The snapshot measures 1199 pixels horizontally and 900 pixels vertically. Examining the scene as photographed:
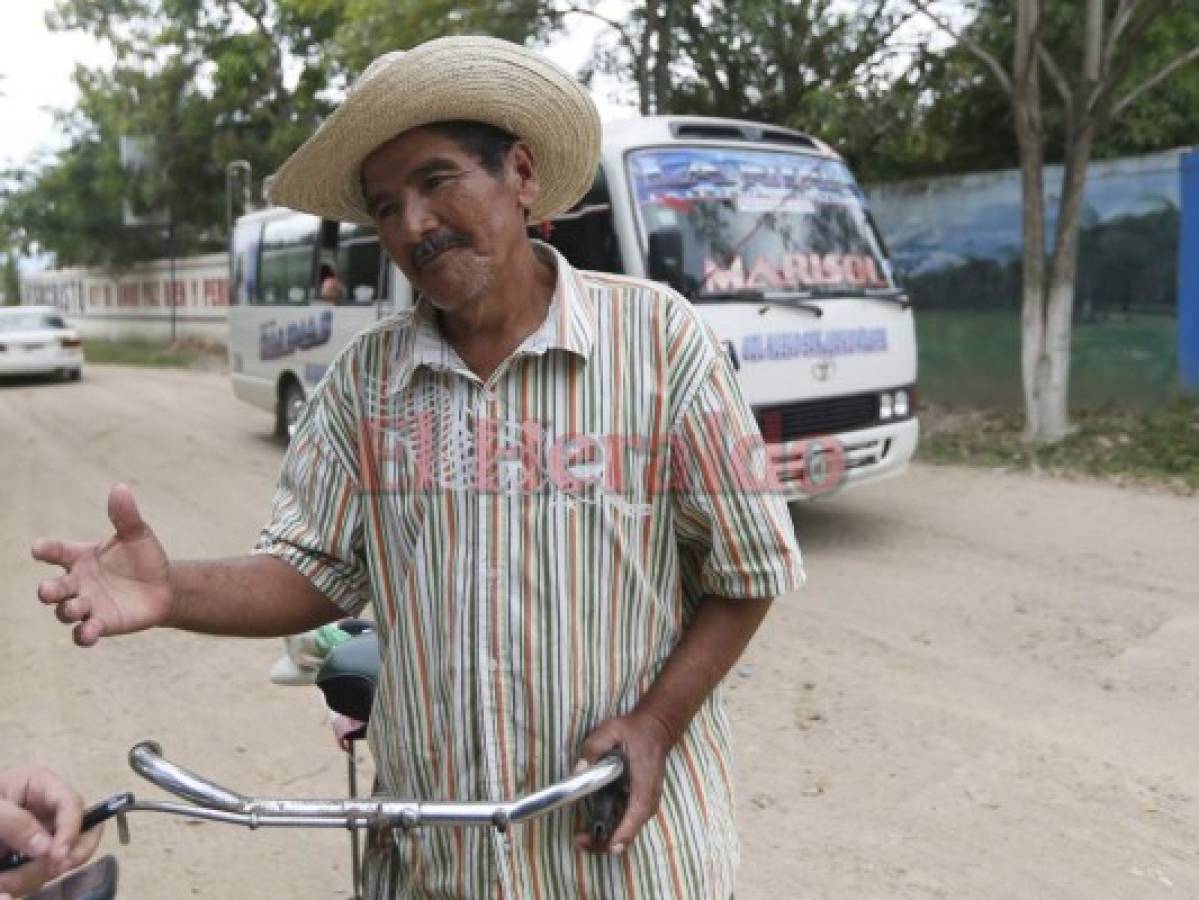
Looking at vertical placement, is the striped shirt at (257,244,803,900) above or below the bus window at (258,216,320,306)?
below

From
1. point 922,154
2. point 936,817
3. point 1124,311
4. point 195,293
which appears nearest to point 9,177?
point 195,293

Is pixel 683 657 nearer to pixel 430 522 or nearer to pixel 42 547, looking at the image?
pixel 430 522

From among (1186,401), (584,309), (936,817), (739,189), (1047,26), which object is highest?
(1047,26)

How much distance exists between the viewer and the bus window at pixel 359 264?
27.4 feet

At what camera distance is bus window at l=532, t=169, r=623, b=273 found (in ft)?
19.5

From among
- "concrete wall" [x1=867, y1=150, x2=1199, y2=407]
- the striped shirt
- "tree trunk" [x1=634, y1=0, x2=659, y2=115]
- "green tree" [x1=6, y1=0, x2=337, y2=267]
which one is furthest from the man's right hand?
"green tree" [x1=6, y1=0, x2=337, y2=267]

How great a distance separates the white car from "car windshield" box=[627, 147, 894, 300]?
574 inches

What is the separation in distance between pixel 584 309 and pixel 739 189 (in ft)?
16.0

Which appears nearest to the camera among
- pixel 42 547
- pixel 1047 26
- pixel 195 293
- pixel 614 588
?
pixel 42 547

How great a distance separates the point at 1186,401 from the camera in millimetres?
9555

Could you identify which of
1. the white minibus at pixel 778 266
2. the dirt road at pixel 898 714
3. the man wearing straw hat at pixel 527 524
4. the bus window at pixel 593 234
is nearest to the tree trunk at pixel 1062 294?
the dirt road at pixel 898 714

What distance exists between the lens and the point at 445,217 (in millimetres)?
1439

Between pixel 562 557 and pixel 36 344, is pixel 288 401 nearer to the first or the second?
pixel 562 557

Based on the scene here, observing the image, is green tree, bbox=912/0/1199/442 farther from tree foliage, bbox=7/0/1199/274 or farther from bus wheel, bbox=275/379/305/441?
bus wheel, bbox=275/379/305/441
